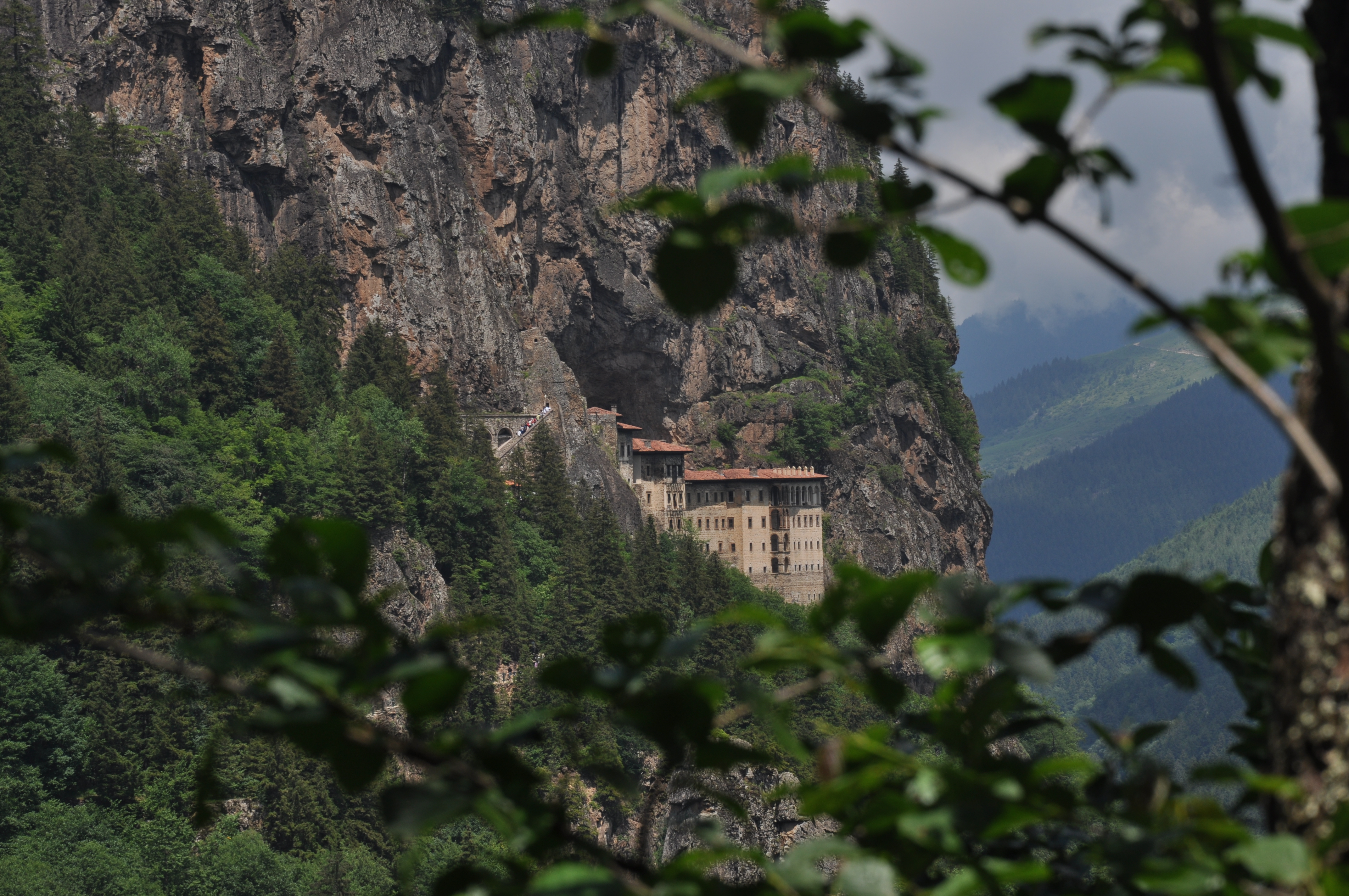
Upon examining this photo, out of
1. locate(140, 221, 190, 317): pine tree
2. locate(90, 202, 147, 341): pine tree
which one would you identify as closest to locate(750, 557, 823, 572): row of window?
locate(140, 221, 190, 317): pine tree

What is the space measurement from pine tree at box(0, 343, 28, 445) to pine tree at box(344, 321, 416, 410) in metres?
18.2

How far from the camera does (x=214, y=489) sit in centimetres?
4456

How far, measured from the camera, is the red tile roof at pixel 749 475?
68375mm

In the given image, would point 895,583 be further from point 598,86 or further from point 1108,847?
point 598,86

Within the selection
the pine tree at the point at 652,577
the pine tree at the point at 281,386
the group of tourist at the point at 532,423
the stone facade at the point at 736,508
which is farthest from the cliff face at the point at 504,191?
the pine tree at the point at 281,386

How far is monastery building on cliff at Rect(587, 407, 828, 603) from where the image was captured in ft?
224

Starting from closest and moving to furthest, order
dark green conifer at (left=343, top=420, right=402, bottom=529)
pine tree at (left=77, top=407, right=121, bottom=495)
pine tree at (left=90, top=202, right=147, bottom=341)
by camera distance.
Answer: pine tree at (left=77, top=407, right=121, bottom=495), pine tree at (left=90, top=202, right=147, bottom=341), dark green conifer at (left=343, top=420, right=402, bottom=529)

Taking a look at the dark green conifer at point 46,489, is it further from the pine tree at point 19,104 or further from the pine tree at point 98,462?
the pine tree at point 19,104

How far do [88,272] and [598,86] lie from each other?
32607mm

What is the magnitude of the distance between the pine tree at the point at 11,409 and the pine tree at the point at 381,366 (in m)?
18.2

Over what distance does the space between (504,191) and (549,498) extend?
57.8 ft

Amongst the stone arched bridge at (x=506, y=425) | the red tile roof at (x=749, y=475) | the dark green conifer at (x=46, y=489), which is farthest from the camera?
the red tile roof at (x=749, y=475)

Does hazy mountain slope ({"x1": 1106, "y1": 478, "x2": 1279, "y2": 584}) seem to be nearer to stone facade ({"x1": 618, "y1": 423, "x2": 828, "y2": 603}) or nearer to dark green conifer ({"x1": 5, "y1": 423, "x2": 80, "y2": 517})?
stone facade ({"x1": 618, "y1": 423, "x2": 828, "y2": 603})

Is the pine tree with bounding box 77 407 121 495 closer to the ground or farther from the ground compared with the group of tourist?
closer to the ground
